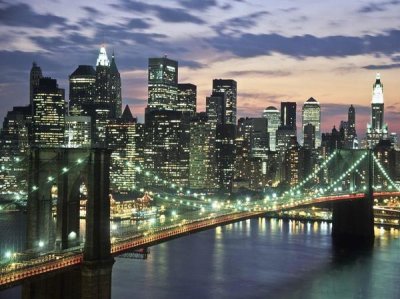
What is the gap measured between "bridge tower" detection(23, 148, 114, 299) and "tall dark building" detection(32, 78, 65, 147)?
254ft

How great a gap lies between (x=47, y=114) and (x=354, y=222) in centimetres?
6476

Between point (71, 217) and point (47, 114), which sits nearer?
point (71, 217)

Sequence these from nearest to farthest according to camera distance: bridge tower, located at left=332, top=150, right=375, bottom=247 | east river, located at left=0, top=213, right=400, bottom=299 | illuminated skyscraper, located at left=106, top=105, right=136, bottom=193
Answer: east river, located at left=0, top=213, right=400, bottom=299, bridge tower, located at left=332, top=150, right=375, bottom=247, illuminated skyscraper, located at left=106, top=105, right=136, bottom=193

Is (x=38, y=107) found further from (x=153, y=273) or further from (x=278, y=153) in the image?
(x=153, y=273)

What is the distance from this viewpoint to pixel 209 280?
31500 mm

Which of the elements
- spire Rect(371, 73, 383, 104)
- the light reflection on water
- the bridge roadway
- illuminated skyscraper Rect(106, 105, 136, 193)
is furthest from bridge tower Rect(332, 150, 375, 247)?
spire Rect(371, 73, 383, 104)

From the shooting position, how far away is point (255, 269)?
34.7 meters

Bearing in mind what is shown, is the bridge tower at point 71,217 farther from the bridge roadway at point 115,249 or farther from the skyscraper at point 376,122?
the skyscraper at point 376,122

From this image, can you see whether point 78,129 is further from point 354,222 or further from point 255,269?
point 255,269

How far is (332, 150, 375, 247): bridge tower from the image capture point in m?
46.7

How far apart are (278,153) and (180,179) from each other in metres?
35.7

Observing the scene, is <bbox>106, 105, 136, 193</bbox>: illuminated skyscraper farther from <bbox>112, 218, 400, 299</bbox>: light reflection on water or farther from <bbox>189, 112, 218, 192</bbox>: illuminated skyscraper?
<bbox>112, 218, 400, 299</bbox>: light reflection on water

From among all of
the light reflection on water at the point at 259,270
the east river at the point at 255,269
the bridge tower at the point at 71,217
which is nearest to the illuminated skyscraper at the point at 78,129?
the east river at the point at 255,269

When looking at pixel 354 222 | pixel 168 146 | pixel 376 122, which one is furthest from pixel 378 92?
pixel 354 222
